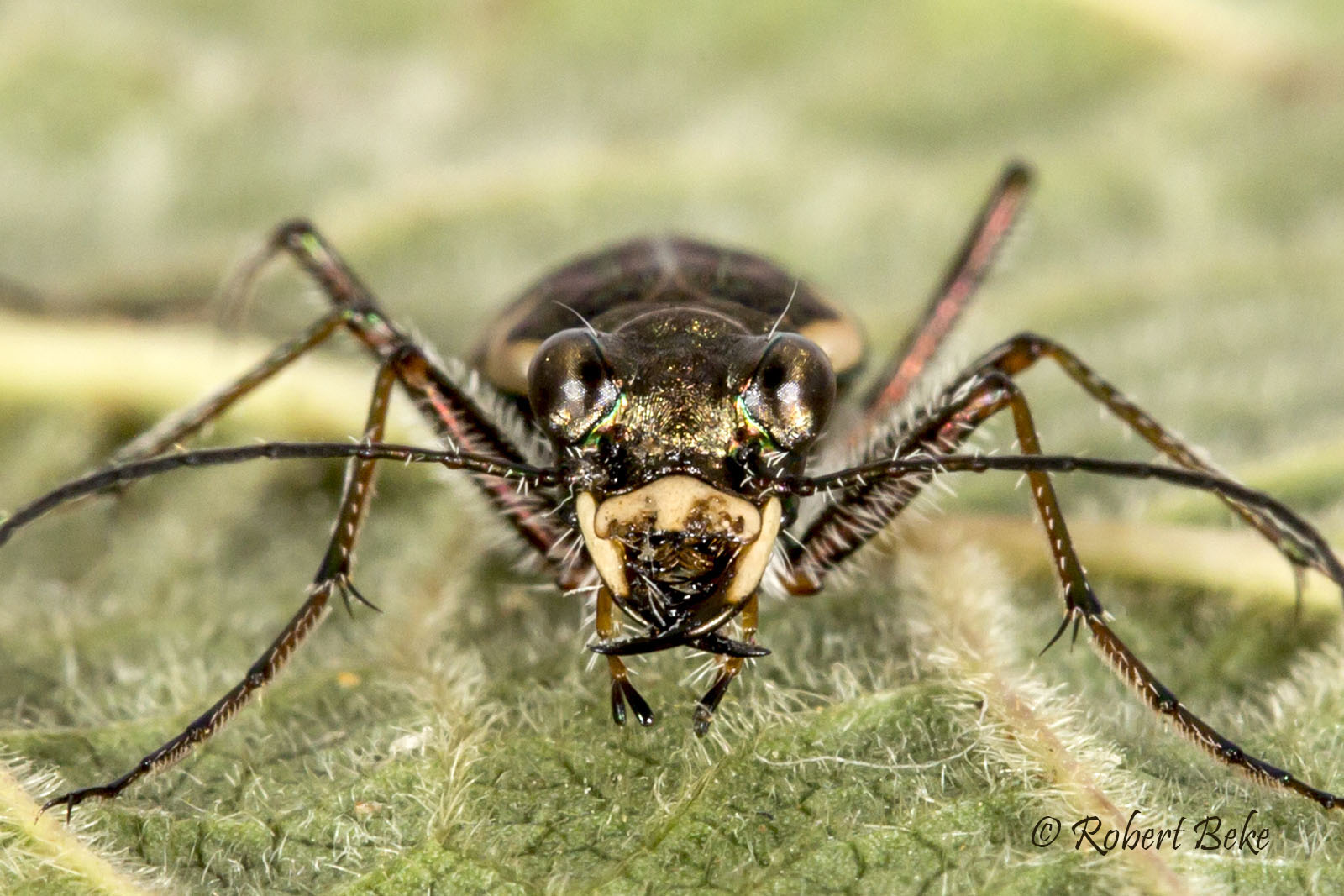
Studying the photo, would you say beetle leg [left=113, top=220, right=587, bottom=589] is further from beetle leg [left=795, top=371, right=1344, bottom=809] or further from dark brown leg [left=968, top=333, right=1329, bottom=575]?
dark brown leg [left=968, top=333, right=1329, bottom=575]

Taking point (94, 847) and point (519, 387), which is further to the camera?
point (519, 387)

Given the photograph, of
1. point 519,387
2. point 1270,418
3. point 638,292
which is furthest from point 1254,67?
point 519,387

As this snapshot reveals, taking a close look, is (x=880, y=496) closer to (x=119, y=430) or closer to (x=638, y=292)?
(x=638, y=292)

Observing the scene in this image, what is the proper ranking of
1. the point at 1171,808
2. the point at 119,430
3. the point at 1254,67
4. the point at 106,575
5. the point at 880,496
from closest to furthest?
the point at 1171,808 → the point at 880,496 → the point at 106,575 → the point at 119,430 → the point at 1254,67

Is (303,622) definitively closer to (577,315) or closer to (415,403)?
(415,403)

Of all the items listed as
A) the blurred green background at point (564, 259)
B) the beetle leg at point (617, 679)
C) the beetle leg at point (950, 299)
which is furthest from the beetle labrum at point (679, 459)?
the beetle leg at point (950, 299)

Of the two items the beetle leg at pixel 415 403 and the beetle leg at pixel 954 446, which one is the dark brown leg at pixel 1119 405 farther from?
the beetle leg at pixel 415 403

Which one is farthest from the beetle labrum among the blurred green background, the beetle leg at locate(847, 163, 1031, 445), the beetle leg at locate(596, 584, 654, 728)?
the beetle leg at locate(847, 163, 1031, 445)
